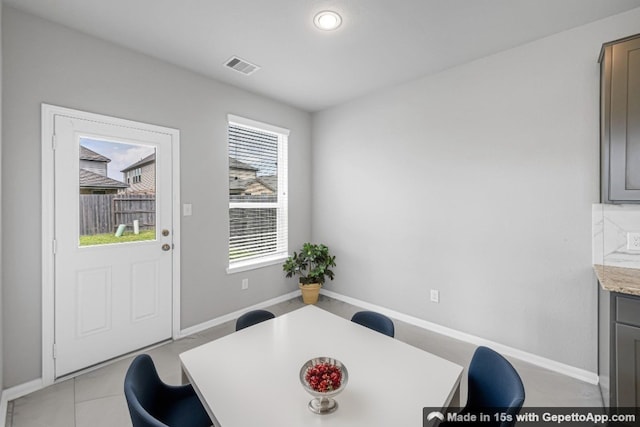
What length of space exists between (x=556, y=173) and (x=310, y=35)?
2.35 m

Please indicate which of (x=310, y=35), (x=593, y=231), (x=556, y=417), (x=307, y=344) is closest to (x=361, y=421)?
(x=307, y=344)

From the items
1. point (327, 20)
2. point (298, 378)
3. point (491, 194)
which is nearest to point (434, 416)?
point (298, 378)

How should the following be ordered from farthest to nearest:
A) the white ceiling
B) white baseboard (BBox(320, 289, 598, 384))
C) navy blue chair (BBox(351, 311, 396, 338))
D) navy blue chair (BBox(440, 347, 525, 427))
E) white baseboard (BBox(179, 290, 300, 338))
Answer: white baseboard (BBox(179, 290, 300, 338)), white baseboard (BBox(320, 289, 598, 384)), the white ceiling, navy blue chair (BBox(351, 311, 396, 338)), navy blue chair (BBox(440, 347, 525, 427))

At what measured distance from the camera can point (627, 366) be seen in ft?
5.06

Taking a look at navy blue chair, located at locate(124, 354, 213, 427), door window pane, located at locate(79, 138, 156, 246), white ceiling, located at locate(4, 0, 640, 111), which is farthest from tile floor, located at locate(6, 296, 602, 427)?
white ceiling, located at locate(4, 0, 640, 111)

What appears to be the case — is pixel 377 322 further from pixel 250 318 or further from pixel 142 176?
pixel 142 176

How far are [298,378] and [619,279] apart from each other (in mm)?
2086

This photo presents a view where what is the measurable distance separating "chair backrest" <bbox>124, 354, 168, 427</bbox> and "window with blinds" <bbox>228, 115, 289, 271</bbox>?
6.73 ft

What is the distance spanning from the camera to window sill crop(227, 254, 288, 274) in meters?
3.39

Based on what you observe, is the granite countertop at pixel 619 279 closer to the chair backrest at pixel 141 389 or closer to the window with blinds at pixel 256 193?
the chair backrest at pixel 141 389

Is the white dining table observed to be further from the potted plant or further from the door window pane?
the potted plant

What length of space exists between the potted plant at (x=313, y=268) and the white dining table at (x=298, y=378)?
6.90 ft

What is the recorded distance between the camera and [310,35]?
232 cm

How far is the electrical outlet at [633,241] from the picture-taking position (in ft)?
6.64
